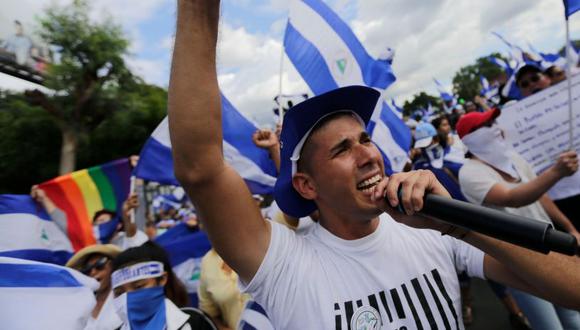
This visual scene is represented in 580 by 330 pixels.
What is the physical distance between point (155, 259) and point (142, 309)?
0.35 meters

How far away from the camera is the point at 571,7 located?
249 centimetres

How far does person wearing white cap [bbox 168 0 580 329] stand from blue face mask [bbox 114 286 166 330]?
1.21 m

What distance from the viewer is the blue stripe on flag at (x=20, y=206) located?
3.20 meters

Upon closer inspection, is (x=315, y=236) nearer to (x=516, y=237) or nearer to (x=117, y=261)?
(x=516, y=237)

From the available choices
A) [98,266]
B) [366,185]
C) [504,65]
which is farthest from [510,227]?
[504,65]

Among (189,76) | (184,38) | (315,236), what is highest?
(184,38)

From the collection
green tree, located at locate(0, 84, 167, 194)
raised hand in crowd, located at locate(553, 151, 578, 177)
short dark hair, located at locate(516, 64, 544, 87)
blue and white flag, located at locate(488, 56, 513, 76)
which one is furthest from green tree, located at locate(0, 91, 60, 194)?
raised hand in crowd, located at locate(553, 151, 578, 177)

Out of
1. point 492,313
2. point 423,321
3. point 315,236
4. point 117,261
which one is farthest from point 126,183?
point 492,313

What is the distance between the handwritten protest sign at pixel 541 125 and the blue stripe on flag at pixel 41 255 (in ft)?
12.9

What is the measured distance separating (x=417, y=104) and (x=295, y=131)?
60291mm

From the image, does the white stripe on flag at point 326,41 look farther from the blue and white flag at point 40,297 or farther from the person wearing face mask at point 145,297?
the blue and white flag at point 40,297

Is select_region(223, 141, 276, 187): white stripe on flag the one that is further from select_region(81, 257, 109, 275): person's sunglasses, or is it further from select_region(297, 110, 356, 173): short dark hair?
select_region(297, 110, 356, 173): short dark hair

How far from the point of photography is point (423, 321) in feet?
4.42

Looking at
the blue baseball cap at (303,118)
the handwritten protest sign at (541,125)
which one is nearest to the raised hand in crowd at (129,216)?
the blue baseball cap at (303,118)
